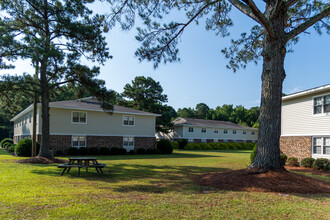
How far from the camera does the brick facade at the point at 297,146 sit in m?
15.3

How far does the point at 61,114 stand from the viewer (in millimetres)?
21500

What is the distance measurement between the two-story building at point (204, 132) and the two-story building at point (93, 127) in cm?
1487

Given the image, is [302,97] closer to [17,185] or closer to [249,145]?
[17,185]

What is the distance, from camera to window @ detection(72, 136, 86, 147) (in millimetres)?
22109

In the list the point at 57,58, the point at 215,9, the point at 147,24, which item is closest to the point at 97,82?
the point at 57,58

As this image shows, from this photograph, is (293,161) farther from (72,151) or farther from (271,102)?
(72,151)

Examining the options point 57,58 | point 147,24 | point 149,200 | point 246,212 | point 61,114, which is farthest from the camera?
point 61,114

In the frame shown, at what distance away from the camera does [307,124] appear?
50.6 feet

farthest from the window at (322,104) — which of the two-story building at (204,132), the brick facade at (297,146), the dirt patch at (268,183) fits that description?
the two-story building at (204,132)

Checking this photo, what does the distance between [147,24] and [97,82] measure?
6788 millimetres

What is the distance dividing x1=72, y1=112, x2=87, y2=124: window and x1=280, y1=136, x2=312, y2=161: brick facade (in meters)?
17.1

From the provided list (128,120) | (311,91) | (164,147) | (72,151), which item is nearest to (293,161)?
(311,91)

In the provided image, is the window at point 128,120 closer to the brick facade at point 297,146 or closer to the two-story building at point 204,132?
the brick facade at point 297,146

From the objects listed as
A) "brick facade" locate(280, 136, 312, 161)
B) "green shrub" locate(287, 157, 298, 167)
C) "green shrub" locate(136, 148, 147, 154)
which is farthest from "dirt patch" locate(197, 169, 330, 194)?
"green shrub" locate(136, 148, 147, 154)
